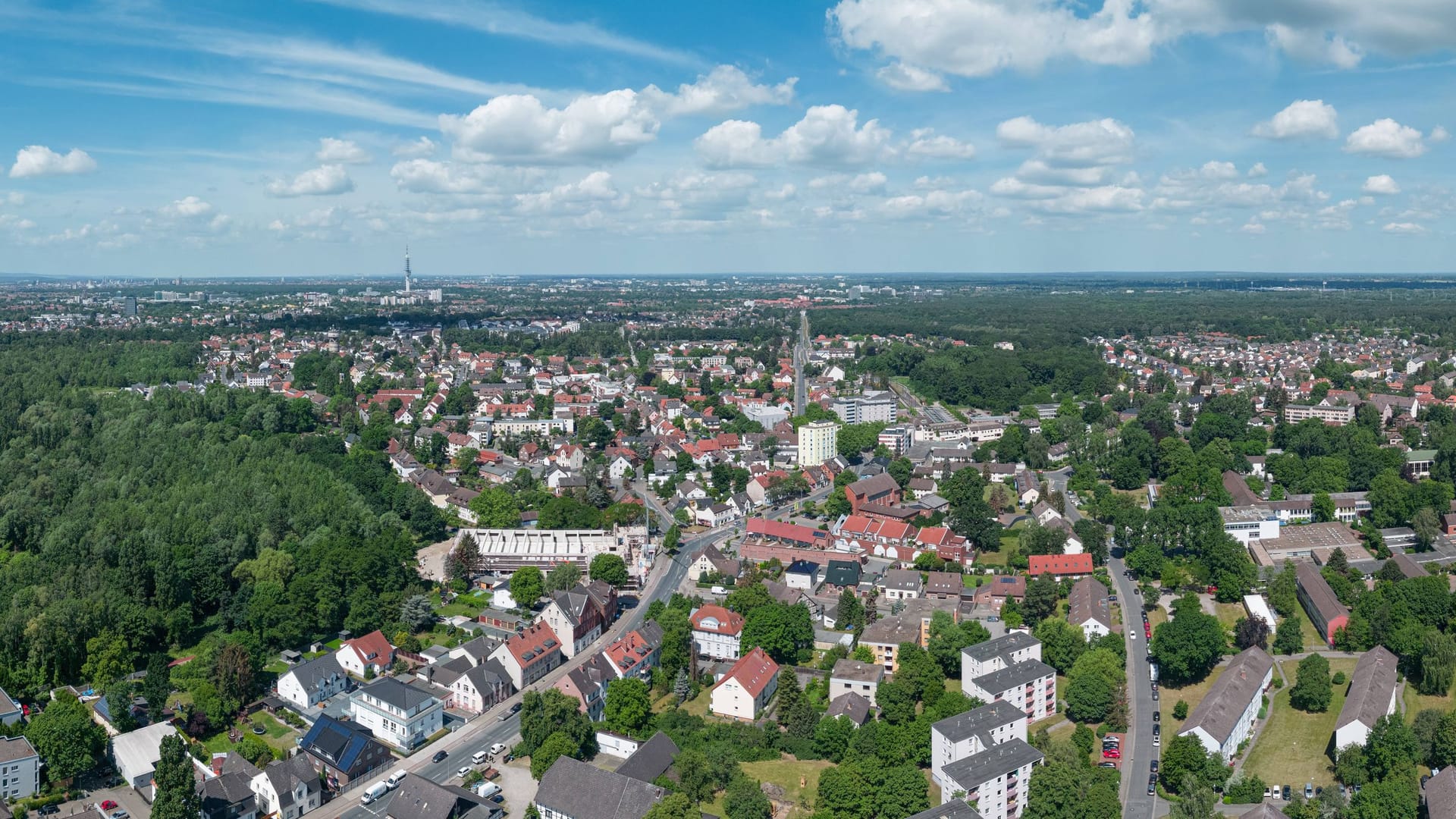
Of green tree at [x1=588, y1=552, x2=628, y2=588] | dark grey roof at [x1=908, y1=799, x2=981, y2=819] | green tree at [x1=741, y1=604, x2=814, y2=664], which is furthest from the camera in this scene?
green tree at [x1=588, y1=552, x2=628, y2=588]

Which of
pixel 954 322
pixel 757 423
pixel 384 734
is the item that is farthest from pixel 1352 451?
pixel 954 322

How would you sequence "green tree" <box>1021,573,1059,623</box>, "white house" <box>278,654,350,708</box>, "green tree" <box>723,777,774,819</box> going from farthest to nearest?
"green tree" <box>1021,573,1059,623</box> → "white house" <box>278,654,350,708</box> → "green tree" <box>723,777,774,819</box>

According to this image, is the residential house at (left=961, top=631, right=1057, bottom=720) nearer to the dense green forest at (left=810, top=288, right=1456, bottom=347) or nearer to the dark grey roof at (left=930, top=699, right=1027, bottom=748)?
the dark grey roof at (left=930, top=699, right=1027, bottom=748)

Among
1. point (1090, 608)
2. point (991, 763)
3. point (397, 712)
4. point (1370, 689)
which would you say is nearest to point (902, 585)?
point (1090, 608)

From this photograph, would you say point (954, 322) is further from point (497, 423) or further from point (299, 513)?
point (299, 513)

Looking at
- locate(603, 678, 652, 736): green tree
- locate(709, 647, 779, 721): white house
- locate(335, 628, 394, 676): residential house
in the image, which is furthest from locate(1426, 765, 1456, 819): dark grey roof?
locate(335, 628, 394, 676): residential house

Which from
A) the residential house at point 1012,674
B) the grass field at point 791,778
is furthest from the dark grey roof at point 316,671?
the residential house at point 1012,674

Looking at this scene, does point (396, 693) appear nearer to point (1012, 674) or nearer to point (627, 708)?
point (627, 708)
